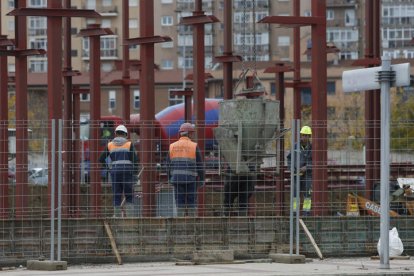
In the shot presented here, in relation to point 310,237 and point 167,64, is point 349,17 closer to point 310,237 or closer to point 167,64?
point 167,64

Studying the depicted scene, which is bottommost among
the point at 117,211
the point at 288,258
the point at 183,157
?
the point at 288,258

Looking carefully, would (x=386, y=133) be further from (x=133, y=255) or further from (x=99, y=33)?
(x=99, y=33)

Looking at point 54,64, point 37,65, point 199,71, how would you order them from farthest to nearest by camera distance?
1. point 37,65
2. point 199,71
3. point 54,64

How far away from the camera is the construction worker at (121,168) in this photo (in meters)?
18.5

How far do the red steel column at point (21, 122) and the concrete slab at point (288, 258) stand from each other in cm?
408

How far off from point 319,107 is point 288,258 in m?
Result: 3.49

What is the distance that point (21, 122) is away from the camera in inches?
749

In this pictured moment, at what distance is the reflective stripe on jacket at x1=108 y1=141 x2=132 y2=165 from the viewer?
736 inches

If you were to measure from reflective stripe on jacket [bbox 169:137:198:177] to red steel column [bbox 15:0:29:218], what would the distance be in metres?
2.47

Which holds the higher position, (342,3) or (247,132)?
(342,3)

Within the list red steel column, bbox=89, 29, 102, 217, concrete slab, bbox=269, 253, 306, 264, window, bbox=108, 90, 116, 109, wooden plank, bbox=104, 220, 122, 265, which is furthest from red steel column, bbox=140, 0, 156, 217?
window, bbox=108, 90, 116, 109

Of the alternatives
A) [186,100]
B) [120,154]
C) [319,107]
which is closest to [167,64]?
[186,100]

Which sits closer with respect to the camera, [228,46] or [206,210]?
[206,210]

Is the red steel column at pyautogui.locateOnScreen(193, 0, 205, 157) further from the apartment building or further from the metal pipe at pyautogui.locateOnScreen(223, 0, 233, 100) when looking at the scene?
the apartment building
